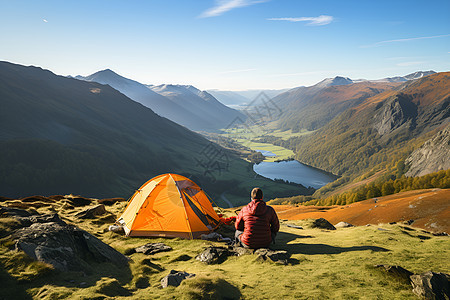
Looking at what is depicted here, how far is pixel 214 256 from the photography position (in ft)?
40.4

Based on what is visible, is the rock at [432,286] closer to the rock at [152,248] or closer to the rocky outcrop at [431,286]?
the rocky outcrop at [431,286]

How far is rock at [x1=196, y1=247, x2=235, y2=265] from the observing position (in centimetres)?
1205

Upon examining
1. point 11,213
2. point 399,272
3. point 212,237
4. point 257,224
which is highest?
point 11,213

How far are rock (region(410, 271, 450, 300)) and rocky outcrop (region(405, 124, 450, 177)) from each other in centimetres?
17547

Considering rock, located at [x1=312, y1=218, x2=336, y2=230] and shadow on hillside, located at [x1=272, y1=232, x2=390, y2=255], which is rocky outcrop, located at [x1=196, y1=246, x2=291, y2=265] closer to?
shadow on hillside, located at [x1=272, y1=232, x2=390, y2=255]

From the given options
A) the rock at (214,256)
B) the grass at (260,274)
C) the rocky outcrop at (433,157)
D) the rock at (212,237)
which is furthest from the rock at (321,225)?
the rocky outcrop at (433,157)

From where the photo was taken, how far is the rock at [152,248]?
46.2 feet

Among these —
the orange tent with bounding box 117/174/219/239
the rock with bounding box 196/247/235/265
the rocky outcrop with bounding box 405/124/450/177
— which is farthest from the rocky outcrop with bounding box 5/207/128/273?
Result: the rocky outcrop with bounding box 405/124/450/177

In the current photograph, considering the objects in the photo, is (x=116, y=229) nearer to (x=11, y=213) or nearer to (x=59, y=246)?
(x=11, y=213)

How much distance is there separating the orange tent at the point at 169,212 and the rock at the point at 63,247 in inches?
202

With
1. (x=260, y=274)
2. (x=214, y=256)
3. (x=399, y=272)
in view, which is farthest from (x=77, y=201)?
(x=399, y=272)

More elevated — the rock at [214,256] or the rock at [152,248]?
the rock at [214,256]

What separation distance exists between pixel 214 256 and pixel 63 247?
677cm

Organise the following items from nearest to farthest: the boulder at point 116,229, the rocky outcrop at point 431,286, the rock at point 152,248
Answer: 1. the rocky outcrop at point 431,286
2. the rock at point 152,248
3. the boulder at point 116,229
